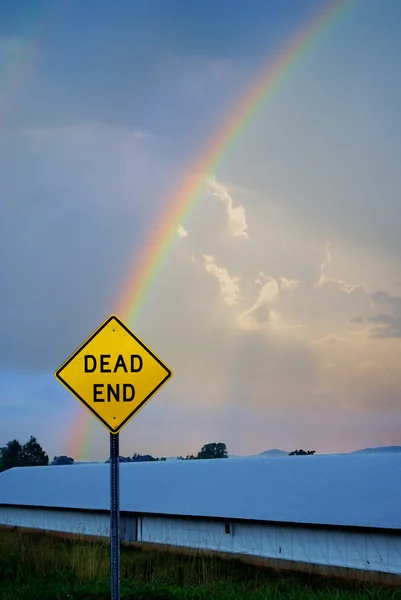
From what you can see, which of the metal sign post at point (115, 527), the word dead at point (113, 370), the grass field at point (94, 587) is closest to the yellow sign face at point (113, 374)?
the word dead at point (113, 370)

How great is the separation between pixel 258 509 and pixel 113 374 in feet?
80.7

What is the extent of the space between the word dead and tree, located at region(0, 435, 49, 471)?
385ft

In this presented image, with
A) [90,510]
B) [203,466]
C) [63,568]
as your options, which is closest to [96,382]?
[63,568]

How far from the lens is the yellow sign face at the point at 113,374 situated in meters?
9.31

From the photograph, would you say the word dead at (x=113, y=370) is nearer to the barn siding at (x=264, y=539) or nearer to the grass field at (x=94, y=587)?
the grass field at (x=94, y=587)

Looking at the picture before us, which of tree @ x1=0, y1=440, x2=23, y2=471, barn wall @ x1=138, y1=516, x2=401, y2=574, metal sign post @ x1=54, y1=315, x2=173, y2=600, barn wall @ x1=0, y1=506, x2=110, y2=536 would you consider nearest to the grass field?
metal sign post @ x1=54, y1=315, x2=173, y2=600

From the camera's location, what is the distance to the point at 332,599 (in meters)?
11.5

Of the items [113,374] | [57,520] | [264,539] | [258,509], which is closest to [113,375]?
[113,374]

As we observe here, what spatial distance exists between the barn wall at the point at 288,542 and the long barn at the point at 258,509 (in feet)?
0.12

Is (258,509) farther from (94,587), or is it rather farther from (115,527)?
(115,527)

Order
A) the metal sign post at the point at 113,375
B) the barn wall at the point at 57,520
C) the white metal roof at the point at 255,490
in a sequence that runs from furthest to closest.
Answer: the barn wall at the point at 57,520, the white metal roof at the point at 255,490, the metal sign post at the point at 113,375

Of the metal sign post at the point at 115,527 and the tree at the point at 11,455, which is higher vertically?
the tree at the point at 11,455

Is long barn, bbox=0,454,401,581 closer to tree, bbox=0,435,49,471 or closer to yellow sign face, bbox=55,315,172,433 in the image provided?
yellow sign face, bbox=55,315,172,433

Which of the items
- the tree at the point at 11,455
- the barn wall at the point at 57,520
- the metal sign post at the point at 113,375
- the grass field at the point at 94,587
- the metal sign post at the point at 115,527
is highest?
the tree at the point at 11,455
